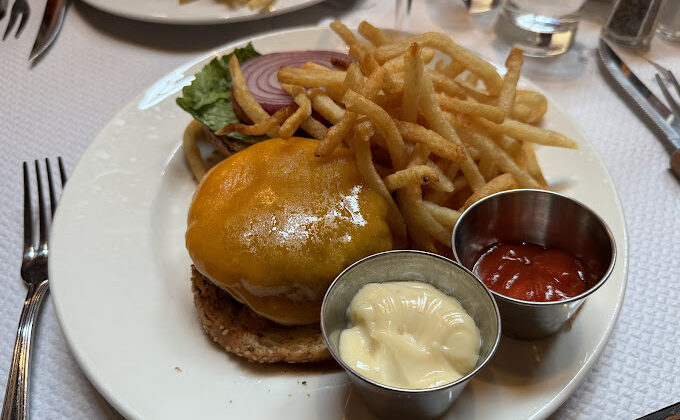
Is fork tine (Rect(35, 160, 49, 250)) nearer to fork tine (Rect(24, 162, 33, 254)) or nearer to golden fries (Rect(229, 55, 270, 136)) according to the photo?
fork tine (Rect(24, 162, 33, 254))

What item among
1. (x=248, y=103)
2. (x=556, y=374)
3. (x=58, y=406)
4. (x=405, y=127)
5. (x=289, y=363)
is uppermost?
(x=405, y=127)

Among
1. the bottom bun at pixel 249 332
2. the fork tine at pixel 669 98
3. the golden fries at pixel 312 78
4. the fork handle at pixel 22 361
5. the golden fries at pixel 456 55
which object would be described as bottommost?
the fork handle at pixel 22 361

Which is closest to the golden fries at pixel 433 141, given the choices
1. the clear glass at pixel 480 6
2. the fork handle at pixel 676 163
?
A: the fork handle at pixel 676 163

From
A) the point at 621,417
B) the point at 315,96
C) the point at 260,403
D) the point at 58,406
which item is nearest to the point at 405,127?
the point at 315,96

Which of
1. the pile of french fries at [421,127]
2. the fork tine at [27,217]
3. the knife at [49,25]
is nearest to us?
the pile of french fries at [421,127]

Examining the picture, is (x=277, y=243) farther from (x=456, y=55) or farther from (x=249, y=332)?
(x=456, y=55)

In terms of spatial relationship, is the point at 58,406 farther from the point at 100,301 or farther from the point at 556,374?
the point at 556,374

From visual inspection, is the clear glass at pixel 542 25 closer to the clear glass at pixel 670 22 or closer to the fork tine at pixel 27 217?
the clear glass at pixel 670 22

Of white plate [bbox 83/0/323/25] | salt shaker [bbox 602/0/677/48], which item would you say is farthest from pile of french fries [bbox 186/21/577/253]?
salt shaker [bbox 602/0/677/48]
